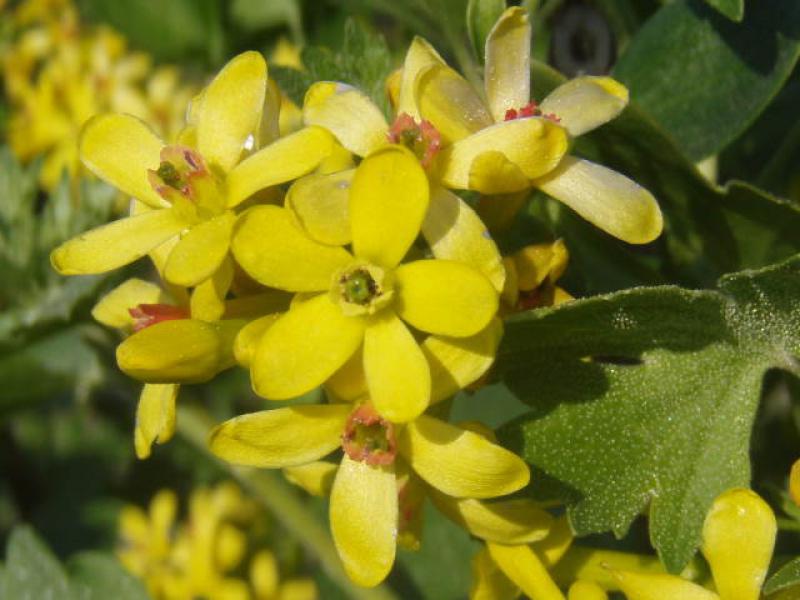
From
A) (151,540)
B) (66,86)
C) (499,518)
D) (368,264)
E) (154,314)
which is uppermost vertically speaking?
(368,264)

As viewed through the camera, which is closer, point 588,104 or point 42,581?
point 588,104

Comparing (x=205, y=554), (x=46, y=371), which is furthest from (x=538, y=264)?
(x=205, y=554)

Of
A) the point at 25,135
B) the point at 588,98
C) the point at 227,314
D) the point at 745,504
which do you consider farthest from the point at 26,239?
the point at 745,504

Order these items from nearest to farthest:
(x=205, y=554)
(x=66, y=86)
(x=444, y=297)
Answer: (x=444, y=297) < (x=205, y=554) < (x=66, y=86)

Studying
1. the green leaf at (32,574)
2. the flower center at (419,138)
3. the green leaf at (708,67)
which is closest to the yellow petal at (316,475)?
the flower center at (419,138)

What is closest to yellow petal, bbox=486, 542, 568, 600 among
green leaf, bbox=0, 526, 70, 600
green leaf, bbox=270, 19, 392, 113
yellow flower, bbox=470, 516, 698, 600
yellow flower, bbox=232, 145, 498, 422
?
yellow flower, bbox=470, 516, 698, 600

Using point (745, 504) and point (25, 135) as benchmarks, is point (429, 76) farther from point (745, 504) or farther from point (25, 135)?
point (25, 135)

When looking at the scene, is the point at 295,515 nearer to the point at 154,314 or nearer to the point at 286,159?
the point at 154,314
